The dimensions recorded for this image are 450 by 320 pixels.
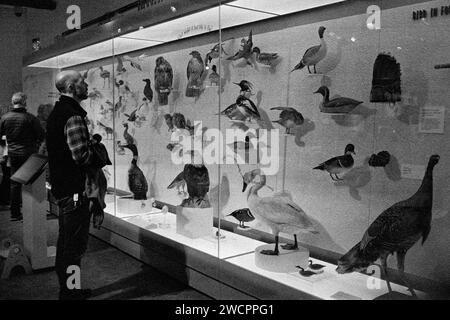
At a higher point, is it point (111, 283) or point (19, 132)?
point (19, 132)

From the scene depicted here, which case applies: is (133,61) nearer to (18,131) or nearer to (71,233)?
(18,131)

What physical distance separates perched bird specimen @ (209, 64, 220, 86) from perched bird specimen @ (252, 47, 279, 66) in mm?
325

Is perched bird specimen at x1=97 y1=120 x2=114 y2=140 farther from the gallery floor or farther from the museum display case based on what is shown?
the gallery floor

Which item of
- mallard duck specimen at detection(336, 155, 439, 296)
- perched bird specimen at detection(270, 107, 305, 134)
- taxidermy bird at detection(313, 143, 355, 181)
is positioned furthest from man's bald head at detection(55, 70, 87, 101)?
mallard duck specimen at detection(336, 155, 439, 296)

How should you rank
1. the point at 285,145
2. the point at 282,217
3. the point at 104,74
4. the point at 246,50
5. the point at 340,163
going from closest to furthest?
the point at 340,163, the point at 282,217, the point at 285,145, the point at 246,50, the point at 104,74

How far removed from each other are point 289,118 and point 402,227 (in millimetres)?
1072

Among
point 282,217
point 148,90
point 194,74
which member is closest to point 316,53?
point 282,217

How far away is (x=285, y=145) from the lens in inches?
122

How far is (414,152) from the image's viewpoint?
2354 mm

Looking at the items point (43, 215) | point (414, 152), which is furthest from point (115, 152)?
point (414, 152)

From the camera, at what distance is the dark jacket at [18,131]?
13.2ft

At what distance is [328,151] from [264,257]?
0.80 meters

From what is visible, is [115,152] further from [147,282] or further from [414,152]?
[414,152]

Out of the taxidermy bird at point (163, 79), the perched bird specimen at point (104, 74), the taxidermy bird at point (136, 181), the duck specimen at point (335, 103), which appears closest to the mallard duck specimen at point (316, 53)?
the duck specimen at point (335, 103)
